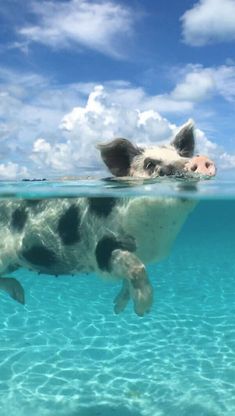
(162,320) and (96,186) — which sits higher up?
(96,186)

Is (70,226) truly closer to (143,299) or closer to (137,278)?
(137,278)

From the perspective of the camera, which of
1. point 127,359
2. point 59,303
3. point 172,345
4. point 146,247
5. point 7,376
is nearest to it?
point 146,247

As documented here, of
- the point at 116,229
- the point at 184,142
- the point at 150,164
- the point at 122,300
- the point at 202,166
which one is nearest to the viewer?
the point at 202,166

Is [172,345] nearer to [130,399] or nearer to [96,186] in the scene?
[130,399]

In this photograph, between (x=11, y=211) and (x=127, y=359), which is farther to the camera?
(x=127, y=359)

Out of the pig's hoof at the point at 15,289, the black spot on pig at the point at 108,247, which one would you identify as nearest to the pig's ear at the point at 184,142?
the black spot on pig at the point at 108,247

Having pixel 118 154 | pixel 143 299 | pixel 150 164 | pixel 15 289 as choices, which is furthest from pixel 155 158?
pixel 15 289

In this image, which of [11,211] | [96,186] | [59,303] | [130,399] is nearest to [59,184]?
[96,186]

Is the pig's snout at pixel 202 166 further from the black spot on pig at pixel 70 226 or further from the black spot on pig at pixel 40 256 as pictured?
the black spot on pig at pixel 40 256
